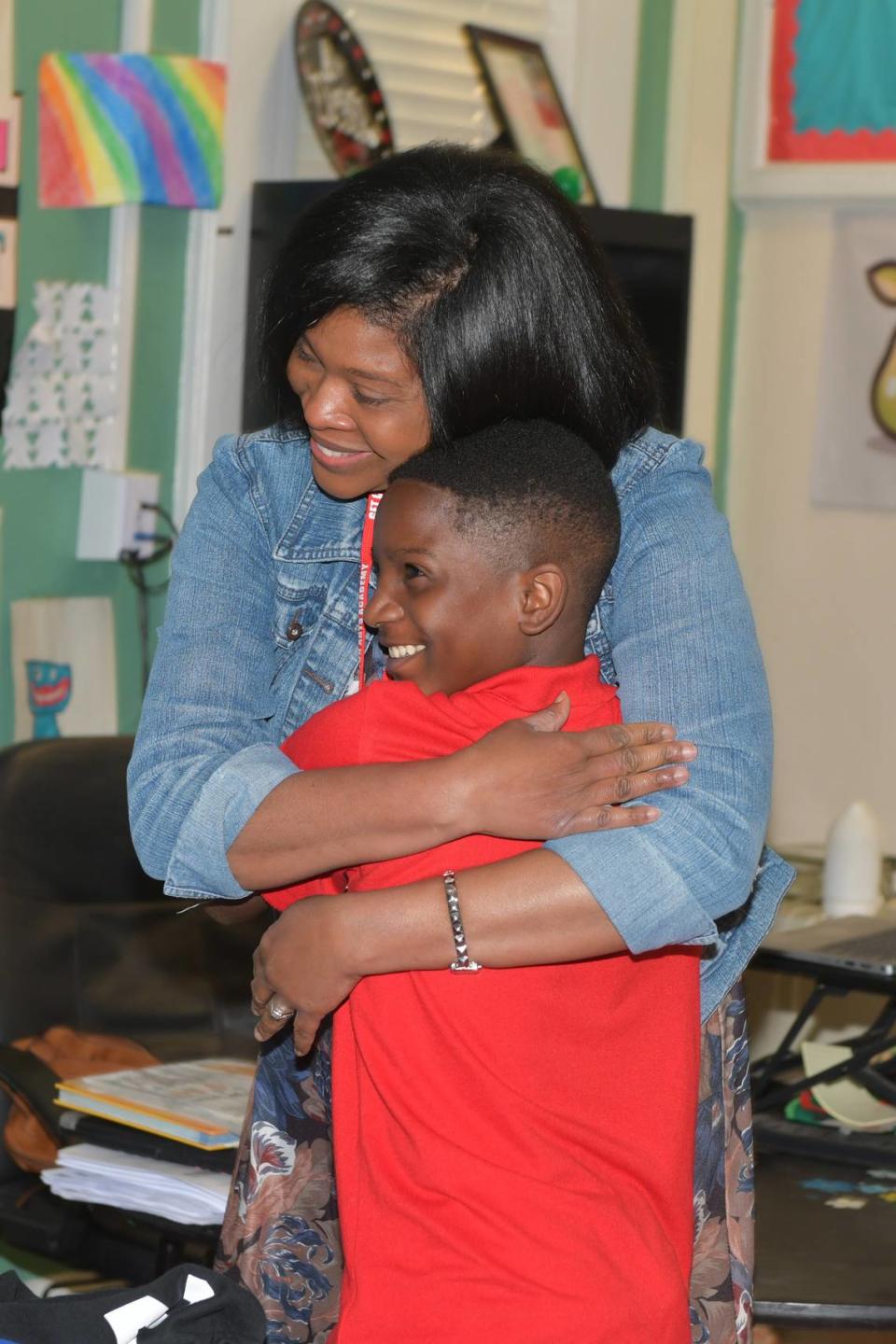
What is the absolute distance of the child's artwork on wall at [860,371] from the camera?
15.0ft

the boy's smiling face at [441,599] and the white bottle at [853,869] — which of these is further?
the white bottle at [853,869]

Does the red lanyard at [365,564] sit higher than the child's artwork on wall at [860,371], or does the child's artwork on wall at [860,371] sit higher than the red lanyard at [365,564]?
the child's artwork on wall at [860,371]

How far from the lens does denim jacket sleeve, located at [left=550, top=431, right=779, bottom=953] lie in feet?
4.71

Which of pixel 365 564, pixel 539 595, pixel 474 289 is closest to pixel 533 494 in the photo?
pixel 539 595

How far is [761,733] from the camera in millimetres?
1510

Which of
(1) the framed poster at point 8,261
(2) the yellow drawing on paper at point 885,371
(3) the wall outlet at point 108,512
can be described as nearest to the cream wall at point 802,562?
(2) the yellow drawing on paper at point 885,371

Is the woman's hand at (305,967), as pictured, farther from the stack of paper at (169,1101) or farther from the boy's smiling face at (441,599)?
the stack of paper at (169,1101)

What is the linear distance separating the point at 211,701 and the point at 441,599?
0.76ft

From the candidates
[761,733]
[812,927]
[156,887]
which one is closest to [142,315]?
[156,887]

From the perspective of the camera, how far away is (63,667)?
3.46m

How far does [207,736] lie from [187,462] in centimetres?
216

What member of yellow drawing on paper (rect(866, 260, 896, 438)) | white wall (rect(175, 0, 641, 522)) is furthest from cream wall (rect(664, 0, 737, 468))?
white wall (rect(175, 0, 641, 522))

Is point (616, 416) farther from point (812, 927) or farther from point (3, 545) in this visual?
point (3, 545)

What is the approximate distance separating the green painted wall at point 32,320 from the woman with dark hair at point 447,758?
1758 millimetres
